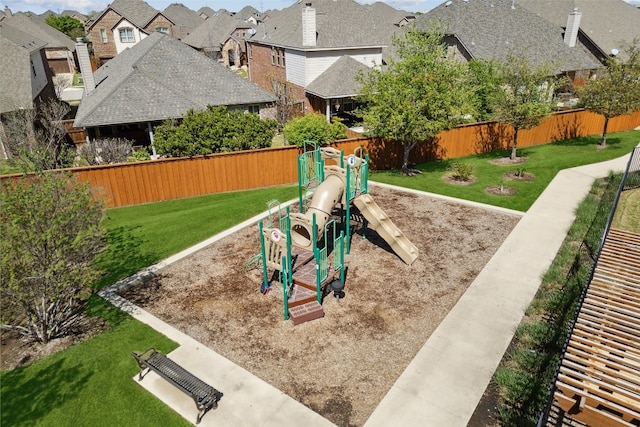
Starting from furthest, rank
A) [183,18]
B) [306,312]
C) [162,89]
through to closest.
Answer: [183,18]
[162,89]
[306,312]

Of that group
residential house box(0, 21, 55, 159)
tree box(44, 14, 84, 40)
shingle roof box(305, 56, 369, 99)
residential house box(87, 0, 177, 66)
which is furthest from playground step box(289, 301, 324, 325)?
tree box(44, 14, 84, 40)

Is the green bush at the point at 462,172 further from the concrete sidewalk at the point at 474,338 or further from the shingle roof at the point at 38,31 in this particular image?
the shingle roof at the point at 38,31

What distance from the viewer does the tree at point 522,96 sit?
2228 centimetres

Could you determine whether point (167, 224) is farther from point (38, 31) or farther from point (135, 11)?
point (38, 31)

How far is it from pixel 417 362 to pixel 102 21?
6250 centimetres

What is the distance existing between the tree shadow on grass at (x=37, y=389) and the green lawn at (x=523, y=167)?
52.3ft

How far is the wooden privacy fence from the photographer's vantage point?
61.1ft

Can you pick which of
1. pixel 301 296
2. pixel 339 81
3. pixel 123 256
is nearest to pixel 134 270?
pixel 123 256

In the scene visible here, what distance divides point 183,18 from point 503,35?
73.6 m

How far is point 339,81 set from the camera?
31312 mm

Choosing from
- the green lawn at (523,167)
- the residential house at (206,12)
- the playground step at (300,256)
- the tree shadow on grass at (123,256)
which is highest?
the residential house at (206,12)

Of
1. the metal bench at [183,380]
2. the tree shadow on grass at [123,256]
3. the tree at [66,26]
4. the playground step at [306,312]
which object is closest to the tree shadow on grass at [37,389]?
the metal bench at [183,380]

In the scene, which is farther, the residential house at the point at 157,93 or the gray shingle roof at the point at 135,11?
the gray shingle roof at the point at 135,11

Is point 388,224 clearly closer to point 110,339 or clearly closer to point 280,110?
point 110,339
